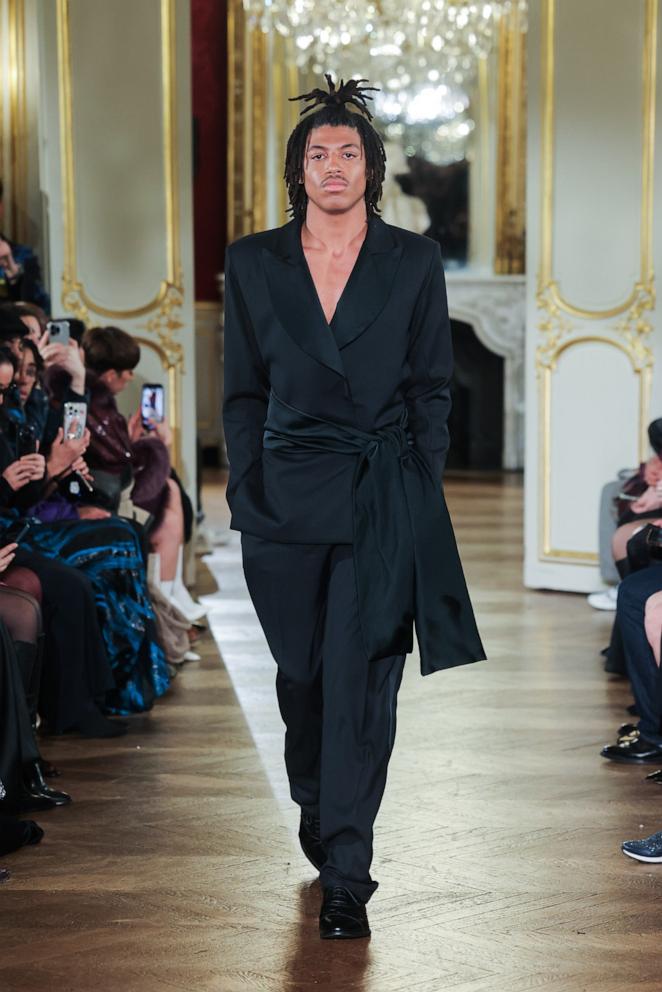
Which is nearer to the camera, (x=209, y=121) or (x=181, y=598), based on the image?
(x=181, y=598)

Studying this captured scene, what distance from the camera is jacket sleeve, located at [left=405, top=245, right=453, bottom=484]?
2.87 meters

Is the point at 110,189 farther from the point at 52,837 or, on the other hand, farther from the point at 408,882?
the point at 408,882

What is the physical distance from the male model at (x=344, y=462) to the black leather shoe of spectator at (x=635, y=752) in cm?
128

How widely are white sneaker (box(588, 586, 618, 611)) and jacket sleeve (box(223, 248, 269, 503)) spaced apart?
3.54m

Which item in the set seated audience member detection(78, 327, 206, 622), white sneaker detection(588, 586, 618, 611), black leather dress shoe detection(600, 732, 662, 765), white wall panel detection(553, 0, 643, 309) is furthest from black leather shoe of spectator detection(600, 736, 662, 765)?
white wall panel detection(553, 0, 643, 309)

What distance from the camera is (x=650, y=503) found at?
5348mm

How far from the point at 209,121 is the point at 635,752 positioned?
8777mm

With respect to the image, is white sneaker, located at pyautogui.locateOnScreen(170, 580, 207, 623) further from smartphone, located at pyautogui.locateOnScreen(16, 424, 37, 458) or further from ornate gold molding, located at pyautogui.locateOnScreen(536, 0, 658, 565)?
ornate gold molding, located at pyautogui.locateOnScreen(536, 0, 658, 565)

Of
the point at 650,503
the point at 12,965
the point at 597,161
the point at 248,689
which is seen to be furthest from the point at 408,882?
the point at 597,161

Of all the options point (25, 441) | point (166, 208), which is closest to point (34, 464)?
point (25, 441)

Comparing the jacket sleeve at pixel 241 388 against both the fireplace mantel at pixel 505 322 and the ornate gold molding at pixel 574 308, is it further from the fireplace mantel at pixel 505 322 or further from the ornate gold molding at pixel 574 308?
the fireplace mantel at pixel 505 322

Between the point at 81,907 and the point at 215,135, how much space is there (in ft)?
31.6

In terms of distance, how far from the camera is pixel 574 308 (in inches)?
260

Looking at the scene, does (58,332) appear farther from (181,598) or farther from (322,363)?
(322,363)
